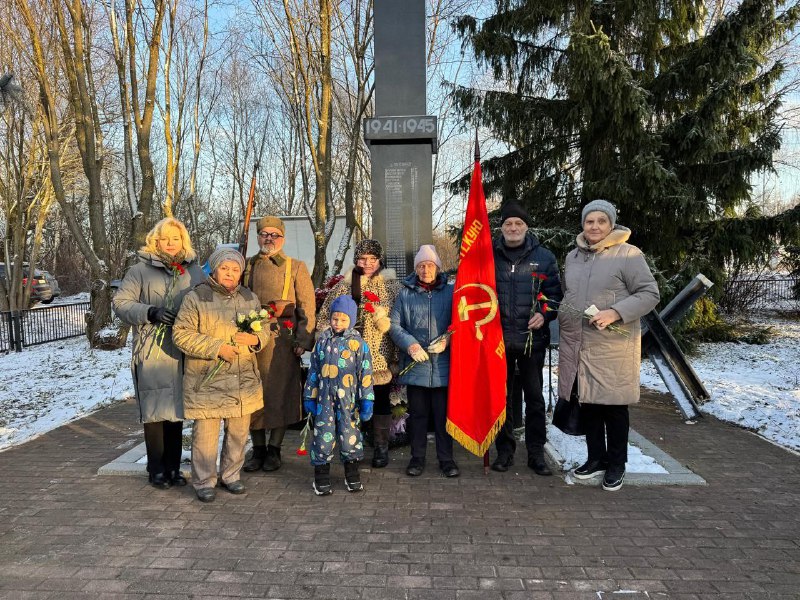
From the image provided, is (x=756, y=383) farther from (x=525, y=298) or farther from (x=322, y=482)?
(x=322, y=482)

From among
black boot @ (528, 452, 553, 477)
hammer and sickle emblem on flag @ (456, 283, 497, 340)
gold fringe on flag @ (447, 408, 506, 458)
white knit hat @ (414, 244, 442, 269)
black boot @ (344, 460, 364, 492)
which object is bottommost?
black boot @ (528, 452, 553, 477)

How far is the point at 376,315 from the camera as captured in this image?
4355mm

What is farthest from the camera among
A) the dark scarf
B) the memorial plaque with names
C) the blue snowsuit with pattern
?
the memorial plaque with names

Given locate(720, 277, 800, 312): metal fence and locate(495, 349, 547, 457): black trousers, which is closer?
locate(495, 349, 547, 457): black trousers

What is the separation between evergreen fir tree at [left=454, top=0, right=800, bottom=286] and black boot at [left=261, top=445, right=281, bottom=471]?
23.8 feet

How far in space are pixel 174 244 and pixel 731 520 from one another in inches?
163

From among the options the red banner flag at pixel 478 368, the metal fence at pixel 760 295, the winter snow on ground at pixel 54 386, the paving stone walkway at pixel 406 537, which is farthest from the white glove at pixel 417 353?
the metal fence at pixel 760 295

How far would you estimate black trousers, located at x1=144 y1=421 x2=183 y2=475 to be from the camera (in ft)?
13.1

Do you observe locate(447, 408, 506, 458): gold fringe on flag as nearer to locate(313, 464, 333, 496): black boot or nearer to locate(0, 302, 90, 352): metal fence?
locate(313, 464, 333, 496): black boot

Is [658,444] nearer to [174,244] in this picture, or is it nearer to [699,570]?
[699,570]

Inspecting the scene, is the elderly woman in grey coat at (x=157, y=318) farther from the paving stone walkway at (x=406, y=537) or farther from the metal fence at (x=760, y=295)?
the metal fence at (x=760, y=295)

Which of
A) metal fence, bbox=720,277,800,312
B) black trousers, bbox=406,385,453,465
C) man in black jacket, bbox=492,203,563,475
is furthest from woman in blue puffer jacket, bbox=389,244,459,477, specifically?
metal fence, bbox=720,277,800,312

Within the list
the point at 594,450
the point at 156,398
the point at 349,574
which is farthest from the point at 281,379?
the point at 594,450

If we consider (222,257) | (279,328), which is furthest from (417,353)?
(222,257)
